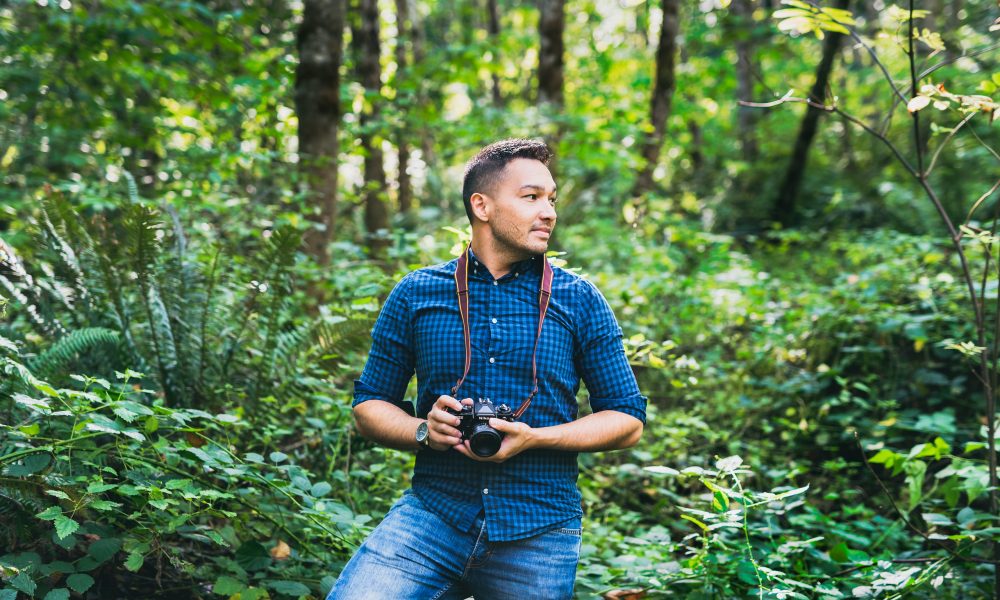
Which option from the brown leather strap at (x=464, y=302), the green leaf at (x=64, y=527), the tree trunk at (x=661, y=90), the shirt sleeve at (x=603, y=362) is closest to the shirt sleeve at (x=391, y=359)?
the brown leather strap at (x=464, y=302)

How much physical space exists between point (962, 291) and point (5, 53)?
33.0ft

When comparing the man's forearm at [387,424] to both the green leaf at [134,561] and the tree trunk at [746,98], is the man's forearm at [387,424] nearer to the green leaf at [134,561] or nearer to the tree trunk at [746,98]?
the green leaf at [134,561]

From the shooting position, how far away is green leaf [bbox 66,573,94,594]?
2.63 meters

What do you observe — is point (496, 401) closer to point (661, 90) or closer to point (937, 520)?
point (937, 520)

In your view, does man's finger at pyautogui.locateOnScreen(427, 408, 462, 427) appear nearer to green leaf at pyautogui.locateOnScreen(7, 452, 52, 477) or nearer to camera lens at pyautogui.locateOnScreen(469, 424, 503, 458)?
camera lens at pyautogui.locateOnScreen(469, 424, 503, 458)

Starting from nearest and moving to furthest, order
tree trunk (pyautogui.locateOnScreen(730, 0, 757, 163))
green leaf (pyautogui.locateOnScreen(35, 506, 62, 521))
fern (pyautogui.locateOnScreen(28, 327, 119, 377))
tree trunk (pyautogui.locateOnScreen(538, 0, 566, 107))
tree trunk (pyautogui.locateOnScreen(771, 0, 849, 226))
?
1. green leaf (pyautogui.locateOnScreen(35, 506, 62, 521))
2. fern (pyautogui.locateOnScreen(28, 327, 119, 377))
3. tree trunk (pyautogui.locateOnScreen(538, 0, 566, 107))
4. tree trunk (pyautogui.locateOnScreen(771, 0, 849, 226))
5. tree trunk (pyautogui.locateOnScreen(730, 0, 757, 163))

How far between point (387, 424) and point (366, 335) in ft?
5.53

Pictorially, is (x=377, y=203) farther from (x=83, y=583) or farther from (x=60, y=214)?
(x=83, y=583)

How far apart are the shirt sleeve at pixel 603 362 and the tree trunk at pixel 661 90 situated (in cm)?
816

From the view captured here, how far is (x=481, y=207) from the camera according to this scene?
274cm

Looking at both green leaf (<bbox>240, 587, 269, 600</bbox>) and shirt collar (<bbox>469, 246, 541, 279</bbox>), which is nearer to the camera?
shirt collar (<bbox>469, 246, 541, 279</bbox>)

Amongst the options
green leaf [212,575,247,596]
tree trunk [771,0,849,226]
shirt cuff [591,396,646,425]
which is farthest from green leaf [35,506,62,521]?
tree trunk [771,0,849,226]

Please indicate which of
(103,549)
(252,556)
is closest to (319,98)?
(252,556)

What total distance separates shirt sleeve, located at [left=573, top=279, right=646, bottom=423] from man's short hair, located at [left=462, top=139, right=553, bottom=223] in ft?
1.62
